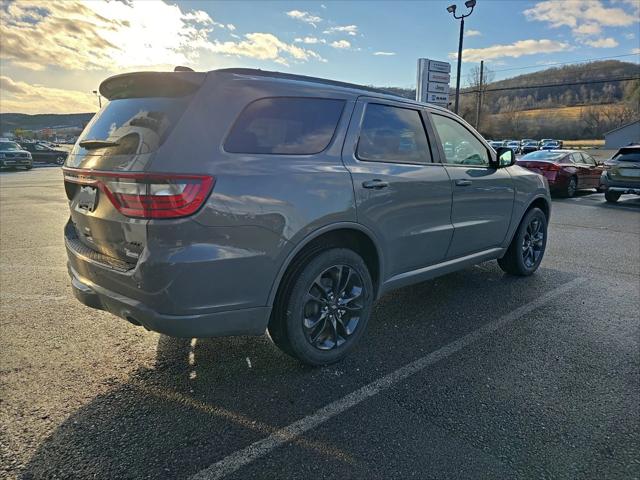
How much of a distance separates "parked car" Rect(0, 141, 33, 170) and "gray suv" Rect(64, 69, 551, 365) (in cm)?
2744

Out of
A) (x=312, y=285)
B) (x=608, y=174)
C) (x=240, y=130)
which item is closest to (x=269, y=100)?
(x=240, y=130)

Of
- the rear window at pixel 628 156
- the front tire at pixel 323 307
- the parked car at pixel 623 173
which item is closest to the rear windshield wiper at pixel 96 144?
the front tire at pixel 323 307

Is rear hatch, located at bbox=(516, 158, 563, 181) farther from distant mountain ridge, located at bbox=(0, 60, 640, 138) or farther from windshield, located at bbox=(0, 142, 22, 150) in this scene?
distant mountain ridge, located at bbox=(0, 60, 640, 138)

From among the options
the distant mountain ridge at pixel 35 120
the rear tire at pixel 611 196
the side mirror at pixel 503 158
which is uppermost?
the distant mountain ridge at pixel 35 120

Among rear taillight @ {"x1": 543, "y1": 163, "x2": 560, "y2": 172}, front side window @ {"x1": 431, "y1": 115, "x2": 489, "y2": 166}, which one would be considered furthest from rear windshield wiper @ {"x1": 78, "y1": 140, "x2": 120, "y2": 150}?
rear taillight @ {"x1": 543, "y1": 163, "x2": 560, "y2": 172}

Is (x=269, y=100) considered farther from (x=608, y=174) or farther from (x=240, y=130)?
(x=608, y=174)

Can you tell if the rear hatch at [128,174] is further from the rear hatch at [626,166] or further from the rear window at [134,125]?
the rear hatch at [626,166]

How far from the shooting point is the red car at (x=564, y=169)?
44.2ft

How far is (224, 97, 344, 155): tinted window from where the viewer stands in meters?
2.49

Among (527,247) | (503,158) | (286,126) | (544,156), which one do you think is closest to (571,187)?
(544,156)

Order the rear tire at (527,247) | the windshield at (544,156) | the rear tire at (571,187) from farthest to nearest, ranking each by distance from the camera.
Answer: the windshield at (544,156) → the rear tire at (571,187) → the rear tire at (527,247)

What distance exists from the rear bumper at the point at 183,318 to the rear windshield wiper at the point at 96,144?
85cm

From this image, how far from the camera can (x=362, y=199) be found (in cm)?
298

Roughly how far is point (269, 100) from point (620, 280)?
4.70m
